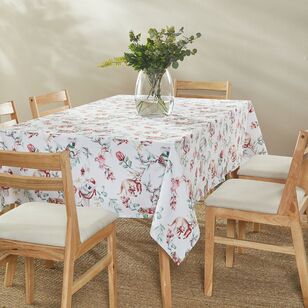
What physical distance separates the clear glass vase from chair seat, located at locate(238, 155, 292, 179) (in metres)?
0.49

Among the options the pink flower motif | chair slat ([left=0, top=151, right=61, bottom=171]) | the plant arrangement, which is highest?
the plant arrangement

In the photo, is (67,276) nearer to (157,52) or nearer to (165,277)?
(165,277)

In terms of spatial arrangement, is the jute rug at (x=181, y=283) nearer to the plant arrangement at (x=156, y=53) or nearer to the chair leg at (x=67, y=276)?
the chair leg at (x=67, y=276)

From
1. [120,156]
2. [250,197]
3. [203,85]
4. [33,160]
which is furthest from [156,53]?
[203,85]

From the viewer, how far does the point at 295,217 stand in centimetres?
220

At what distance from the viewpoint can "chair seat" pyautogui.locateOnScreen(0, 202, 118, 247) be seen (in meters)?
1.90

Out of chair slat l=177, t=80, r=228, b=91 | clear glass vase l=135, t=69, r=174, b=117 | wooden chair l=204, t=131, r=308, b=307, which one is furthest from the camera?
chair slat l=177, t=80, r=228, b=91

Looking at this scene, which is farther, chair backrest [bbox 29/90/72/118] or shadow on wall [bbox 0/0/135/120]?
shadow on wall [bbox 0/0/135/120]

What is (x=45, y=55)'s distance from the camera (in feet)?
14.6

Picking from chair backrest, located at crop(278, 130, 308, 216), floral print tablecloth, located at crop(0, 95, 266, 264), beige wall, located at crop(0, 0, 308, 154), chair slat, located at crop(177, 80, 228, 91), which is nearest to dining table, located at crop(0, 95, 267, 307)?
floral print tablecloth, located at crop(0, 95, 266, 264)

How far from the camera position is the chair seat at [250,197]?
7.36ft

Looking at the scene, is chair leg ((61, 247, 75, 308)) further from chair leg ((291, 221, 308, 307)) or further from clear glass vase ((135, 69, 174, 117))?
clear glass vase ((135, 69, 174, 117))

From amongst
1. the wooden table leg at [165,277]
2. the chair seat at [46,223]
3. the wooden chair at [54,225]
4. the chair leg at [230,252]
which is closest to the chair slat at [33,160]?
the wooden chair at [54,225]

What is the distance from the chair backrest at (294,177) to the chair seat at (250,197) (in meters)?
0.04
